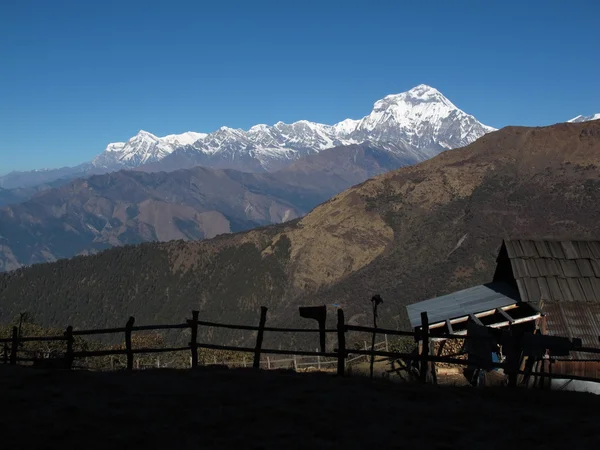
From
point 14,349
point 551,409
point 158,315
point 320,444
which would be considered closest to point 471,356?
point 551,409

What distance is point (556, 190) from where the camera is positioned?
122 meters

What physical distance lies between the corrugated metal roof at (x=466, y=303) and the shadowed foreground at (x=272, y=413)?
10.4 m

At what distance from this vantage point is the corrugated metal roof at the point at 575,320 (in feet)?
63.5

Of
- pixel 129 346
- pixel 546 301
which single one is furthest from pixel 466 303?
pixel 129 346

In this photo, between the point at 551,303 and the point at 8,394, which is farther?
the point at 551,303

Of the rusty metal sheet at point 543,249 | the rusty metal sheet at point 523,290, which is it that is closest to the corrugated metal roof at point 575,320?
the rusty metal sheet at point 523,290

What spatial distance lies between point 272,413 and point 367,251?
134137 millimetres

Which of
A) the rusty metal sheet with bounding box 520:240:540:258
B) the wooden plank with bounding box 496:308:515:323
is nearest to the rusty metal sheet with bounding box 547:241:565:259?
the rusty metal sheet with bounding box 520:240:540:258

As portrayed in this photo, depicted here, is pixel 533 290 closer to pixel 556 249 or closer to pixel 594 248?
pixel 556 249

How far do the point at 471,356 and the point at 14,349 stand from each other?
449 inches

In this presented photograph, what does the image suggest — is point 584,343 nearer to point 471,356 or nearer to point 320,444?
point 471,356

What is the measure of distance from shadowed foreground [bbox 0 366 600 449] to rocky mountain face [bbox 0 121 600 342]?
2912 inches

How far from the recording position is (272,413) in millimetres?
9555

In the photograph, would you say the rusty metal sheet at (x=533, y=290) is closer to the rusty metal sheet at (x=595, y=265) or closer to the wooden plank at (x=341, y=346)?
the rusty metal sheet at (x=595, y=265)
